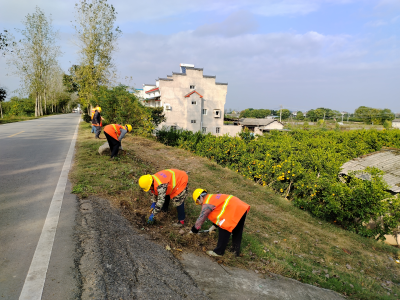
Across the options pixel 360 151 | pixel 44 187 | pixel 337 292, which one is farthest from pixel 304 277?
pixel 360 151

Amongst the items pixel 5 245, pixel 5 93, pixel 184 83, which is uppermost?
pixel 184 83

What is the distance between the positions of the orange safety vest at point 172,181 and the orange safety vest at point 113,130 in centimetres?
343

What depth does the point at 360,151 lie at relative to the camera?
17.0 meters

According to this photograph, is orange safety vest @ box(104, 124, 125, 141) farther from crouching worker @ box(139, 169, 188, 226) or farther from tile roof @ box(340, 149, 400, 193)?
tile roof @ box(340, 149, 400, 193)

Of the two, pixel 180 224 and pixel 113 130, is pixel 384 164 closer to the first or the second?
pixel 180 224

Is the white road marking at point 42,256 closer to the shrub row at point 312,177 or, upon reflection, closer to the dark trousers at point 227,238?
the dark trousers at point 227,238

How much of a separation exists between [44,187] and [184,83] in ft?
106

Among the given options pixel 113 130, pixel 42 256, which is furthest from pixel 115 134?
pixel 42 256

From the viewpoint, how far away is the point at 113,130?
24.7ft

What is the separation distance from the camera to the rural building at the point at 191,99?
3566 centimetres

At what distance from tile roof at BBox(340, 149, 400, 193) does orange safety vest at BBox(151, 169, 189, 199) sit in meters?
9.44

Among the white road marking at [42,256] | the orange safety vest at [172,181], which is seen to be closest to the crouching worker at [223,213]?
the orange safety vest at [172,181]

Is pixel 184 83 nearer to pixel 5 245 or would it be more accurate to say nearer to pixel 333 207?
pixel 333 207

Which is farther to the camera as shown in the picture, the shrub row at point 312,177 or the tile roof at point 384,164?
the tile roof at point 384,164
